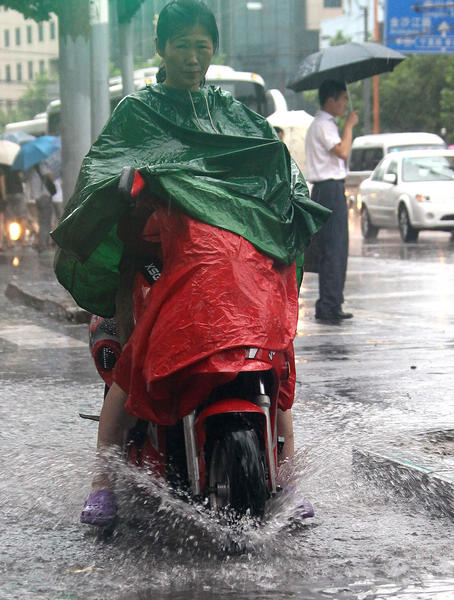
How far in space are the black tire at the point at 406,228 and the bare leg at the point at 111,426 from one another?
1961 centimetres

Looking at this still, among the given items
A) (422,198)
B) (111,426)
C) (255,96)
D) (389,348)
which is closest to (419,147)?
(255,96)

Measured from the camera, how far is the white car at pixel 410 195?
76.7 ft

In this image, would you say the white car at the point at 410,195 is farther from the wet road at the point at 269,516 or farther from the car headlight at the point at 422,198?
the wet road at the point at 269,516

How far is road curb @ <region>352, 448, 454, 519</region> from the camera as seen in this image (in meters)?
4.54

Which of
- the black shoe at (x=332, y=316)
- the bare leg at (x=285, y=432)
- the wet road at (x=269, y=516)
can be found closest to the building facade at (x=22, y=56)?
the black shoe at (x=332, y=316)

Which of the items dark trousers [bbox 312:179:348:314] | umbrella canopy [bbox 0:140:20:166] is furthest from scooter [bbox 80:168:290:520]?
umbrella canopy [bbox 0:140:20:166]

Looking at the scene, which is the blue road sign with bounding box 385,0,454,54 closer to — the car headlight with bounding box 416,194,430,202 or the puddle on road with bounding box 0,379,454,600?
the car headlight with bounding box 416,194,430,202

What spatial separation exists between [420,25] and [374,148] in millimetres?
3904

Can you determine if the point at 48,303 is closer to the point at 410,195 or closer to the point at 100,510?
the point at 100,510

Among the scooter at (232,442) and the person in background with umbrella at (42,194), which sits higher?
the scooter at (232,442)

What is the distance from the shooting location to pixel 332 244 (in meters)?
10.6

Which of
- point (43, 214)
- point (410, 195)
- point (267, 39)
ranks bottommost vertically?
point (43, 214)

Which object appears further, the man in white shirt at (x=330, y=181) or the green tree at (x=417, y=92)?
the green tree at (x=417, y=92)

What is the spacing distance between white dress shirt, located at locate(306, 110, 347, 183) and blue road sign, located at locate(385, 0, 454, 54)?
2683 centimetres
